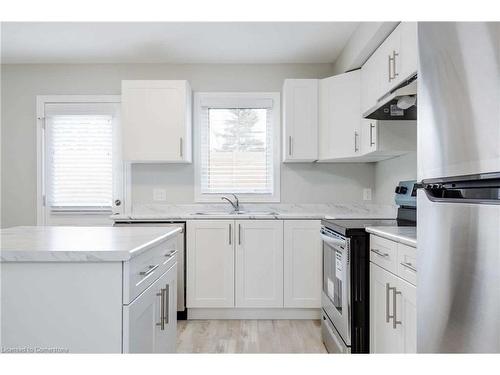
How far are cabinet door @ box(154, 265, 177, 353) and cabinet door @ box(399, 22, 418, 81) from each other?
5.77 feet

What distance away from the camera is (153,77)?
384 centimetres

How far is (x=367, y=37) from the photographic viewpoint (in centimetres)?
271

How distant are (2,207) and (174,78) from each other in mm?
2301

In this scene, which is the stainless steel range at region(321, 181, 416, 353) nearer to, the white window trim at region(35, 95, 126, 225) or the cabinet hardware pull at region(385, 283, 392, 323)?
the cabinet hardware pull at region(385, 283, 392, 323)

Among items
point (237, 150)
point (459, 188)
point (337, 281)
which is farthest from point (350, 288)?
point (237, 150)

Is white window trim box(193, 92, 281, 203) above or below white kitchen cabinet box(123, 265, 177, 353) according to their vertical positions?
above

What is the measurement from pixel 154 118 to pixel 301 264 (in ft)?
6.32

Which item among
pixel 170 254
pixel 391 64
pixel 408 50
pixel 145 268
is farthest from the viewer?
pixel 391 64

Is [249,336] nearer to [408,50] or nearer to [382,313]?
[382,313]

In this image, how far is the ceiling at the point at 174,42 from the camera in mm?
3027

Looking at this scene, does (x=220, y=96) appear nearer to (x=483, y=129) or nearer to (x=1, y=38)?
(x=1, y=38)

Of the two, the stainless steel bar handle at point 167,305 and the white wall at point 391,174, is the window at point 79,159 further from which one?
the white wall at point 391,174

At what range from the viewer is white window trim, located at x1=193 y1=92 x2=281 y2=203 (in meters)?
3.81

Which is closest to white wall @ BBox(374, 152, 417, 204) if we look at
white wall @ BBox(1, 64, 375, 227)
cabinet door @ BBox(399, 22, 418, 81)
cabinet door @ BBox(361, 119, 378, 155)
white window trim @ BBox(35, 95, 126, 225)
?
white wall @ BBox(1, 64, 375, 227)
